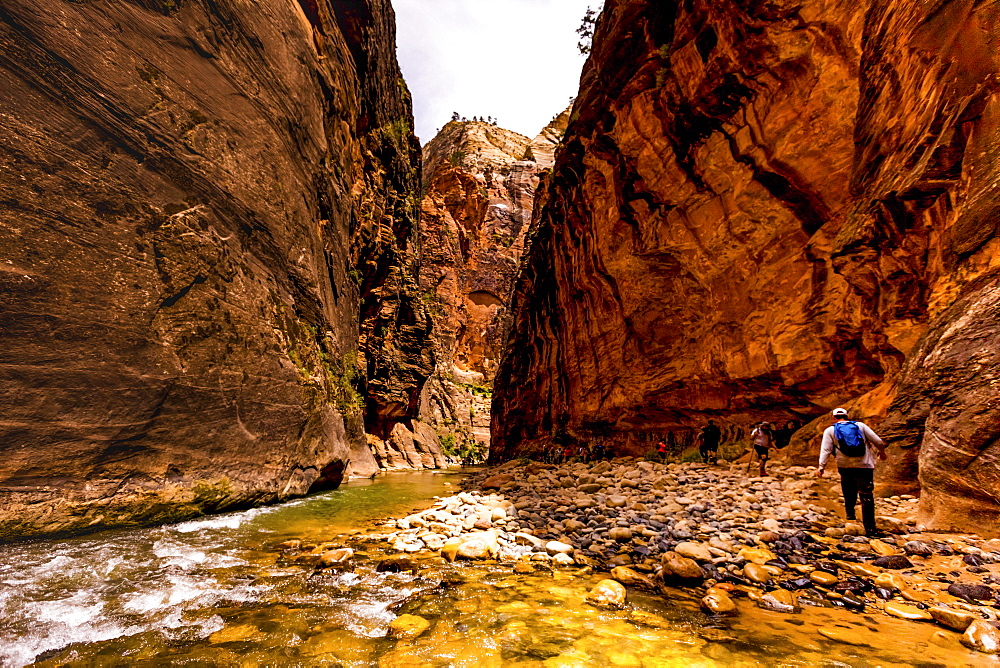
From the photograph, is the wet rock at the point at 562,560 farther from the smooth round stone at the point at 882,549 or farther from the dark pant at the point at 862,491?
the dark pant at the point at 862,491

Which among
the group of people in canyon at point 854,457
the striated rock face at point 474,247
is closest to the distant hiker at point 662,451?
the group of people in canyon at point 854,457

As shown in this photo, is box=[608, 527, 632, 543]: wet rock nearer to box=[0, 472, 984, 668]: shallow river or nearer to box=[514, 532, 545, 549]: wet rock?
box=[514, 532, 545, 549]: wet rock

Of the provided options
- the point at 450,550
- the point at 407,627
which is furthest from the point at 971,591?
the point at 450,550

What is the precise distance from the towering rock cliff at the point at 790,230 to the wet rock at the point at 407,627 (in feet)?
16.3

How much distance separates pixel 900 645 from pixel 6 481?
7292 mm

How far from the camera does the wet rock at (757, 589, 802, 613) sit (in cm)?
289

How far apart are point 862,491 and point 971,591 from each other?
167 cm

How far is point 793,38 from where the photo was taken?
8.59 meters

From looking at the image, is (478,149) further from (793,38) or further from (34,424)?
(34,424)

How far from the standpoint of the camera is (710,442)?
11656 mm

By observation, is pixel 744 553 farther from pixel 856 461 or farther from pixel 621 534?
pixel 856 461

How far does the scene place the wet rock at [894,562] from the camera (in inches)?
133

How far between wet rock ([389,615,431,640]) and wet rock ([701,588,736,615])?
209 cm

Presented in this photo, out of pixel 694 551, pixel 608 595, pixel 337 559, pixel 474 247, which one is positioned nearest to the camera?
pixel 608 595
